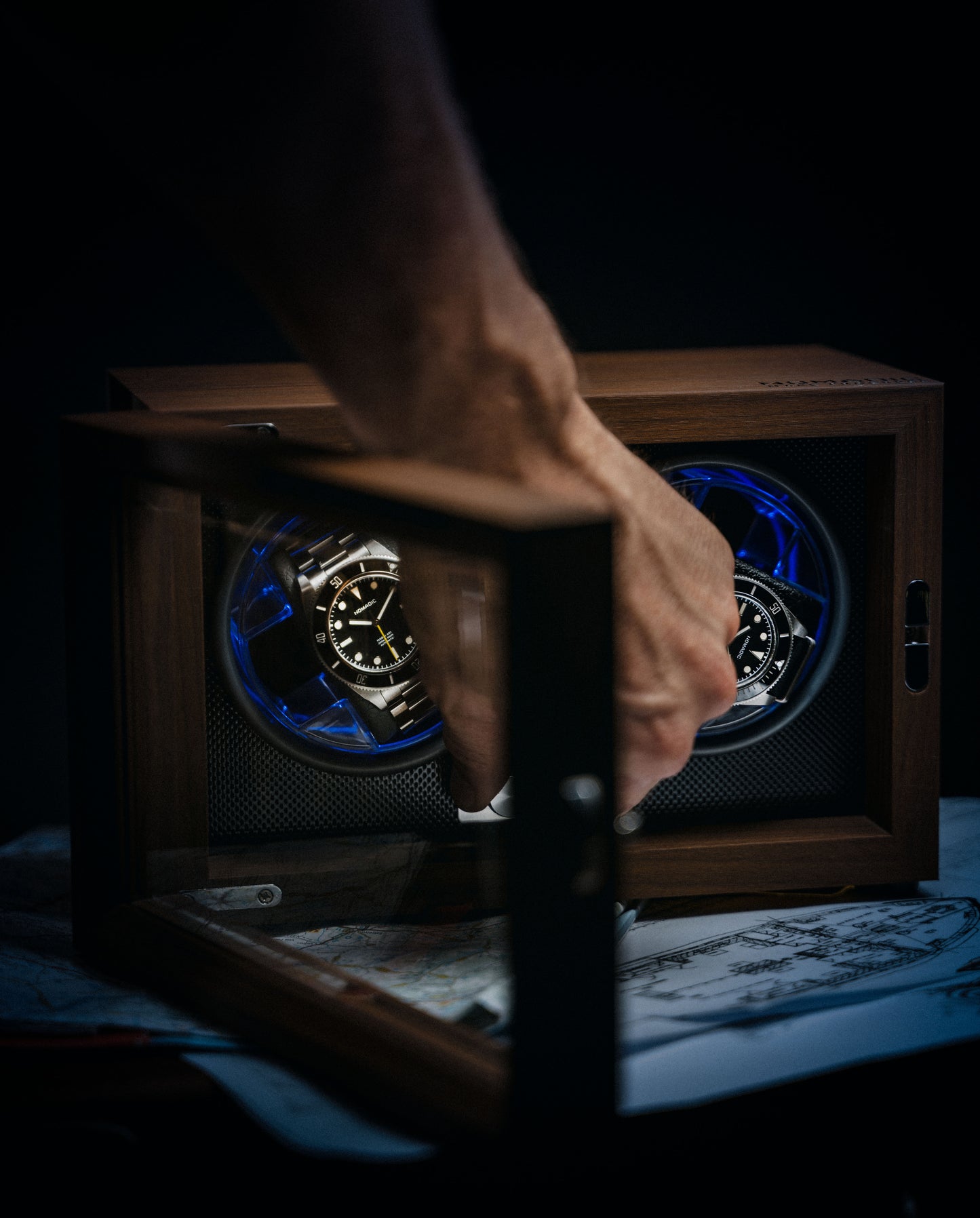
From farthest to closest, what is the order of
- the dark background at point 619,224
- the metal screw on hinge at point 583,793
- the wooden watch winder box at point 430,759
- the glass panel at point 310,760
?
the dark background at point 619,224 → the glass panel at point 310,760 → the wooden watch winder box at point 430,759 → the metal screw on hinge at point 583,793

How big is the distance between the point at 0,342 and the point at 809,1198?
2.91ft

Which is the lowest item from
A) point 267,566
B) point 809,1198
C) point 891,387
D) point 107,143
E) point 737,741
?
point 809,1198

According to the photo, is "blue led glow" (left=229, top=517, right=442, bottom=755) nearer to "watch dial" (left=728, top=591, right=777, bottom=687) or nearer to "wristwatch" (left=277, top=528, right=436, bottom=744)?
"wristwatch" (left=277, top=528, right=436, bottom=744)

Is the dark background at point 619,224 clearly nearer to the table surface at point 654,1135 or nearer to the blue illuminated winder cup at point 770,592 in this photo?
the blue illuminated winder cup at point 770,592

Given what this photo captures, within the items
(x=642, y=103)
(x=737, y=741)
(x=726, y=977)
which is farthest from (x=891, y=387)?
(x=642, y=103)

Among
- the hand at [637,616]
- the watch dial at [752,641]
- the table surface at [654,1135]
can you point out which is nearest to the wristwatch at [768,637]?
the watch dial at [752,641]

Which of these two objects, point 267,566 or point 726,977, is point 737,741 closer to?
point 726,977

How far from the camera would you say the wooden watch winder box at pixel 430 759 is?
1.92ft

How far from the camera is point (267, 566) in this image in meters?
0.73

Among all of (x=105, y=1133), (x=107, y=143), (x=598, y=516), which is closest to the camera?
(x=598, y=516)

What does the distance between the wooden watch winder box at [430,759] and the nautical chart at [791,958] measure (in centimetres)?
3

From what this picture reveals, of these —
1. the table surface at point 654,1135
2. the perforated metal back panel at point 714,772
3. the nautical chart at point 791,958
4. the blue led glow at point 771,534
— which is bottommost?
the table surface at point 654,1135

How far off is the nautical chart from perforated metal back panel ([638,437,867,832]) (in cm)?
6

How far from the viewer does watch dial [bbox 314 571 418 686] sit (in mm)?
720
